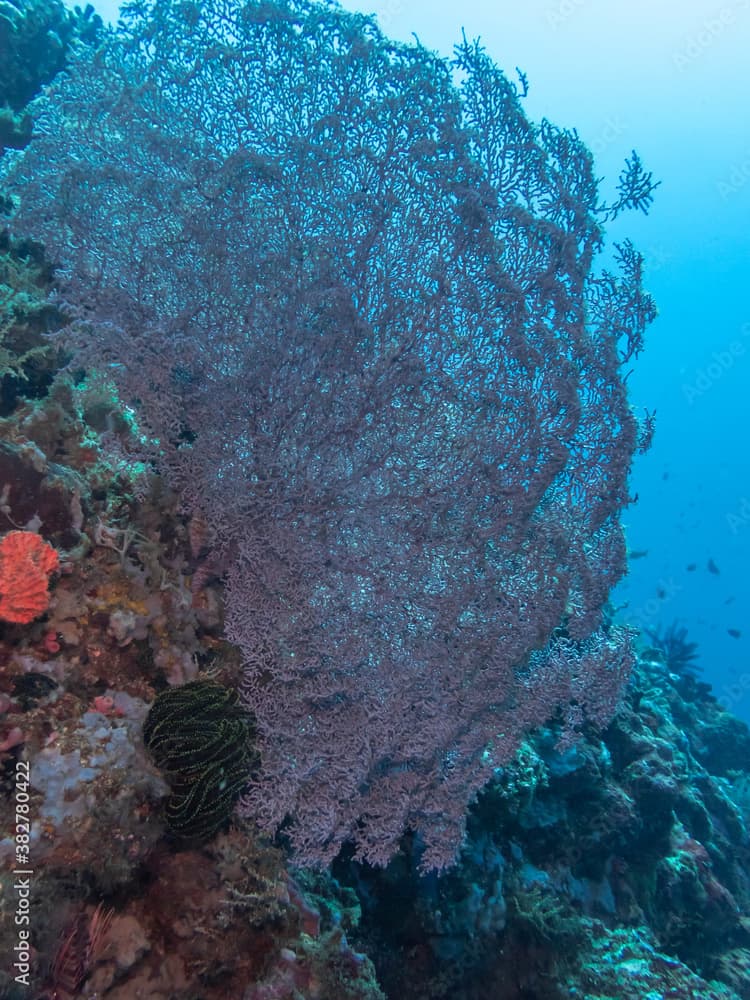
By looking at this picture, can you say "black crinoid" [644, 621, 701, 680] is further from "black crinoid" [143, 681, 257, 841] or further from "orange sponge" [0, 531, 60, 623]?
"orange sponge" [0, 531, 60, 623]

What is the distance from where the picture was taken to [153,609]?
359cm

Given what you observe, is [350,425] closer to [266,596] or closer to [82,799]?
[266,596]

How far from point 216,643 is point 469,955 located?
4.06 metres

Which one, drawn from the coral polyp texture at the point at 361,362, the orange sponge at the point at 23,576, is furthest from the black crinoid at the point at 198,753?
the orange sponge at the point at 23,576

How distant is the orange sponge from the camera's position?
2.94 m

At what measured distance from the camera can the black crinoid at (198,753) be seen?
10.5 ft

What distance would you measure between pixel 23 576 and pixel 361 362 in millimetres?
2651

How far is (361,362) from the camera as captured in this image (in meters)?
4.13

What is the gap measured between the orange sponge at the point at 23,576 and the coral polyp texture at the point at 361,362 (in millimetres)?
1095

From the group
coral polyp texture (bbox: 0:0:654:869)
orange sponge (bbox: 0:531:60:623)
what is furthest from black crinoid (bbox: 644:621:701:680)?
orange sponge (bbox: 0:531:60:623)

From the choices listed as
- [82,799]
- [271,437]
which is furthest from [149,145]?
[82,799]

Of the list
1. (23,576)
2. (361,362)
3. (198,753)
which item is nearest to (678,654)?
(361,362)

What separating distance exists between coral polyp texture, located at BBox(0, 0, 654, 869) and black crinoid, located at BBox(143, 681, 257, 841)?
262 mm

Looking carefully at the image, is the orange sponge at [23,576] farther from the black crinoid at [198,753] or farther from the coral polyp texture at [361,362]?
the coral polyp texture at [361,362]
